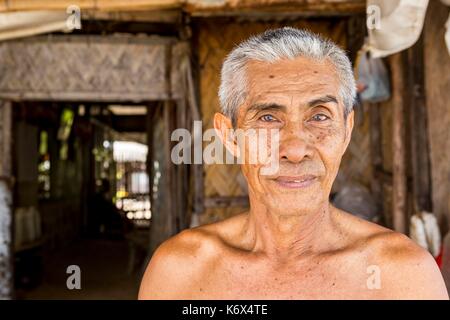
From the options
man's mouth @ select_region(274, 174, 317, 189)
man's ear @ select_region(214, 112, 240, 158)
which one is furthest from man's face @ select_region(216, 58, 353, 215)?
man's ear @ select_region(214, 112, 240, 158)

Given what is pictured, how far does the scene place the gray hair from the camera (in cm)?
153

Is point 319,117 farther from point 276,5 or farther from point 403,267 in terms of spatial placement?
point 276,5

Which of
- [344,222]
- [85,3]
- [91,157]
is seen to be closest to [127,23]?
[85,3]

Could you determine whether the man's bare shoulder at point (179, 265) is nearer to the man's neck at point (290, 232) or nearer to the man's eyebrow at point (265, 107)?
the man's neck at point (290, 232)

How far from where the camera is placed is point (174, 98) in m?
4.39

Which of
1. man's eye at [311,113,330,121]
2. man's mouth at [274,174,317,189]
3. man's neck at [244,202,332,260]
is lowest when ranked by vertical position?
man's neck at [244,202,332,260]

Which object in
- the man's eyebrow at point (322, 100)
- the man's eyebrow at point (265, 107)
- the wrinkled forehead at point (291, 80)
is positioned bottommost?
the man's eyebrow at point (265, 107)

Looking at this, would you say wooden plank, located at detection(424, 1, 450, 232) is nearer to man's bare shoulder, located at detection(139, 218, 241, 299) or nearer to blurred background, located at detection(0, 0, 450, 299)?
blurred background, located at detection(0, 0, 450, 299)

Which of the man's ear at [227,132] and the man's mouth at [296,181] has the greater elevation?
the man's ear at [227,132]

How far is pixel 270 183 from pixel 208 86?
3093mm

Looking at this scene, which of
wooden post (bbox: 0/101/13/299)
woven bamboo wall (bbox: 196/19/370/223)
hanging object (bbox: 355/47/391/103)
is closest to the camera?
hanging object (bbox: 355/47/391/103)

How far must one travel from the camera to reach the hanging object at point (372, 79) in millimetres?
3703

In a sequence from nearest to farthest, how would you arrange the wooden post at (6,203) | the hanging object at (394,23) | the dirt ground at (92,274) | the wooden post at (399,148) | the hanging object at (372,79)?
the hanging object at (394,23) → the wooden post at (399,148) → the hanging object at (372,79) → the wooden post at (6,203) → the dirt ground at (92,274)

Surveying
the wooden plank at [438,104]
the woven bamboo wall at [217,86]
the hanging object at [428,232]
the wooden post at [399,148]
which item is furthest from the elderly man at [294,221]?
the woven bamboo wall at [217,86]
